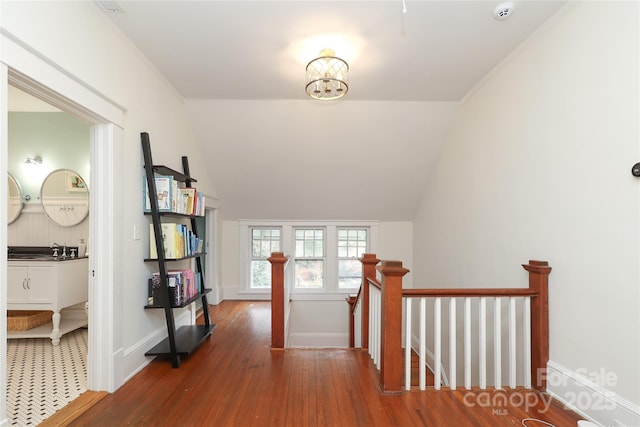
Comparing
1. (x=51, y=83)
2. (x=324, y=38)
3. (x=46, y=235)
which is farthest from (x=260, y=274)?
(x=51, y=83)

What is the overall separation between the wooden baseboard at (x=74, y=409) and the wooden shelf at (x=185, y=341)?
0.53 m

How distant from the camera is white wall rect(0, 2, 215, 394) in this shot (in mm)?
1696

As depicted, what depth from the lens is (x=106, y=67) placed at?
7.28 feet

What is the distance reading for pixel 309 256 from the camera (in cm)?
579

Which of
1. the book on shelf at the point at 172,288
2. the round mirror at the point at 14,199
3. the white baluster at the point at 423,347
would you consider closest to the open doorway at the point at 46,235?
the round mirror at the point at 14,199

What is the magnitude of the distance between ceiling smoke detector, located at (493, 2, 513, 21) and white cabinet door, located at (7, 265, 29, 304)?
15.3ft

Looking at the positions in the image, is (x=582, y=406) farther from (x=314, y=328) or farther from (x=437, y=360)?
(x=314, y=328)

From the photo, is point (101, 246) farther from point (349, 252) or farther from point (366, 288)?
point (349, 252)

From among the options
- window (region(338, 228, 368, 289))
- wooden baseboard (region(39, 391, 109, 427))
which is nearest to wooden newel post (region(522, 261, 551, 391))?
wooden baseboard (region(39, 391, 109, 427))

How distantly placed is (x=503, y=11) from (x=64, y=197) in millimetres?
4736

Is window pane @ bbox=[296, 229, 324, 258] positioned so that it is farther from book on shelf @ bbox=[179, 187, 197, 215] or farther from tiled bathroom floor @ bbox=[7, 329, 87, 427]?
tiled bathroom floor @ bbox=[7, 329, 87, 427]

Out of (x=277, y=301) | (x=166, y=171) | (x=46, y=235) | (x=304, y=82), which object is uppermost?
(x=304, y=82)

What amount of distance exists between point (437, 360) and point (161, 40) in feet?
11.0

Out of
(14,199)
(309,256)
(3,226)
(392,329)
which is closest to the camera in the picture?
(3,226)
